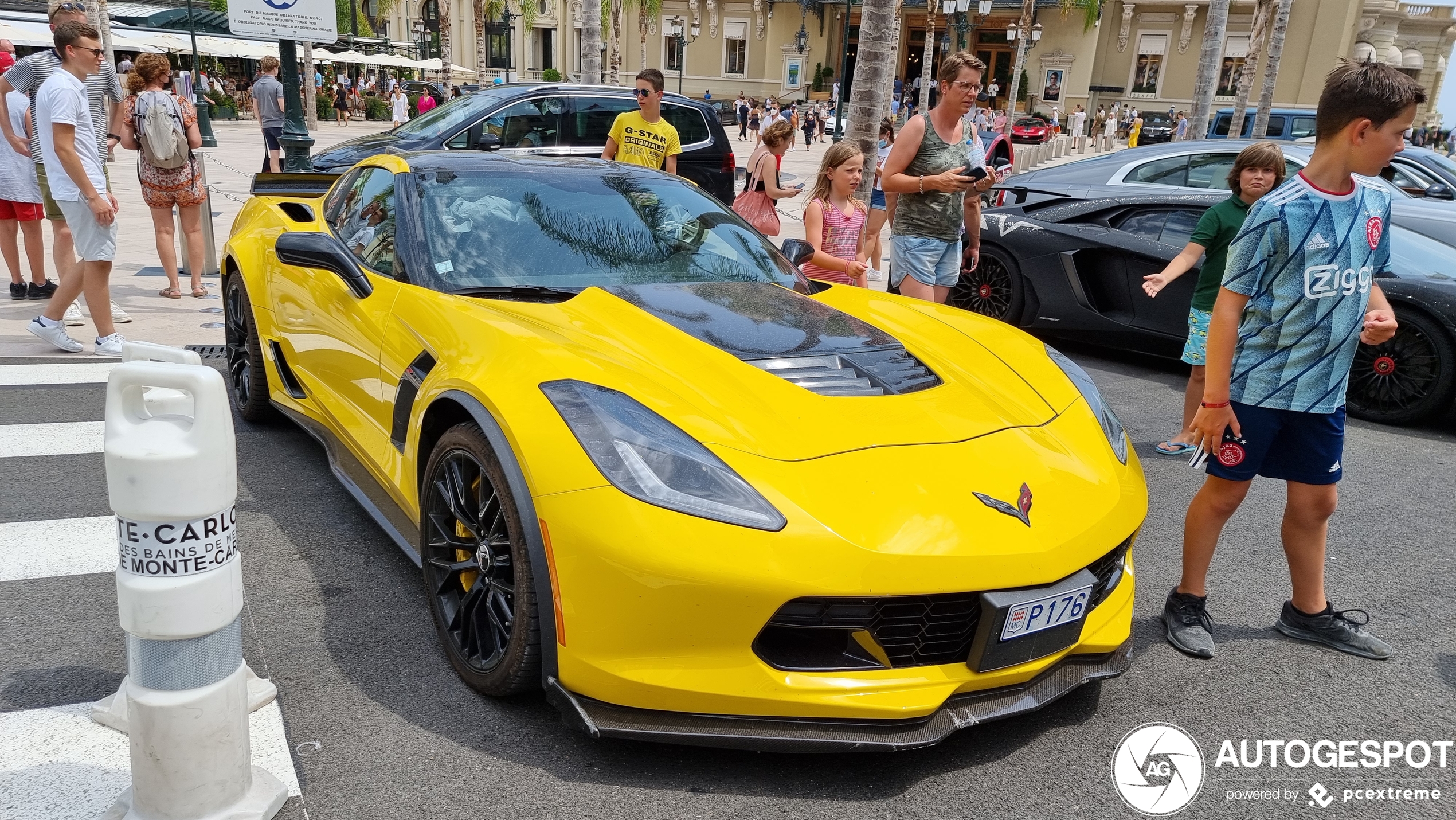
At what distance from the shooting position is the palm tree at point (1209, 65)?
22.2 m

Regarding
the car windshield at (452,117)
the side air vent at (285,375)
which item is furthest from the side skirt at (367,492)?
the car windshield at (452,117)

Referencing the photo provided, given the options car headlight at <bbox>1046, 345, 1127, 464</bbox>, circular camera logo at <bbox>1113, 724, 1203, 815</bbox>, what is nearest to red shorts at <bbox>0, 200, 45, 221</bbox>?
car headlight at <bbox>1046, 345, 1127, 464</bbox>

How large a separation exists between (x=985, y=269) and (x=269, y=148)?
38.1ft

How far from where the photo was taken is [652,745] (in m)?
2.55

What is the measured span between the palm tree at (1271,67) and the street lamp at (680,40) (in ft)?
101

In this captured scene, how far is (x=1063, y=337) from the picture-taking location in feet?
24.6

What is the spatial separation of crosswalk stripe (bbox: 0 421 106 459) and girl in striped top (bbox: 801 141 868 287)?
3603 millimetres

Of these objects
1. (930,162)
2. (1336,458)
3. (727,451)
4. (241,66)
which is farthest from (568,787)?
(241,66)

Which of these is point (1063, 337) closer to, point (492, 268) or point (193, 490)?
point (492, 268)

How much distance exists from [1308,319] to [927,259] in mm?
2935

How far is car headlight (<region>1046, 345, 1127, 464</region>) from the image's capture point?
10.1 feet

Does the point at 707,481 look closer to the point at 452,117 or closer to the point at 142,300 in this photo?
the point at 142,300

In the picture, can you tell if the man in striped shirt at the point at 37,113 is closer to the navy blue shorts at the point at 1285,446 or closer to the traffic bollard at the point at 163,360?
the traffic bollard at the point at 163,360

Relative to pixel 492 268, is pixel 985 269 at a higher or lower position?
lower
